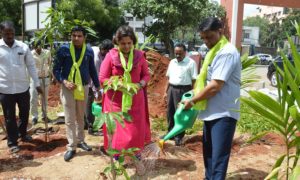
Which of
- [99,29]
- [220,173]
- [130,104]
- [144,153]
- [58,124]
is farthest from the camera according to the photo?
[99,29]

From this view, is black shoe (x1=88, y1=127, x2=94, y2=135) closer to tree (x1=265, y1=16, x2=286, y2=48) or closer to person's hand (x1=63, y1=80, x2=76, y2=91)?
person's hand (x1=63, y1=80, x2=76, y2=91)

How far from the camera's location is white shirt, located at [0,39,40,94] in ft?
13.9

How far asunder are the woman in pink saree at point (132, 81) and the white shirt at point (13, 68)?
1.27 metres

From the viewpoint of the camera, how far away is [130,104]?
3.52 meters

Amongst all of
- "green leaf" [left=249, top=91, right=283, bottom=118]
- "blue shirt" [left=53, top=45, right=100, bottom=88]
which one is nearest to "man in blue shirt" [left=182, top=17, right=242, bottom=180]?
"green leaf" [left=249, top=91, right=283, bottom=118]

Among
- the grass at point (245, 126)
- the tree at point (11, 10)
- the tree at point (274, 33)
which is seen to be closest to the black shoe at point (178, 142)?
the grass at point (245, 126)

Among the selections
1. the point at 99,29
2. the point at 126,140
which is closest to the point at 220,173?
the point at 126,140

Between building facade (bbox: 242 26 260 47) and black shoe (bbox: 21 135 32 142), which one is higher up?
building facade (bbox: 242 26 260 47)

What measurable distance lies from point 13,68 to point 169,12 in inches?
520

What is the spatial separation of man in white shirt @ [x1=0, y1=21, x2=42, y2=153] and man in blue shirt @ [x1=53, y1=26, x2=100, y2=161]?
0.45m

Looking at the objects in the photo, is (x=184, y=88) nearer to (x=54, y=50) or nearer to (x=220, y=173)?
(x=54, y=50)

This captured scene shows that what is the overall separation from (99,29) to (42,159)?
2044 cm

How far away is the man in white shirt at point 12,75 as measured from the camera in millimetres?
4215

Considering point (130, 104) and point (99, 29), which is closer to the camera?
point (130, 104)
